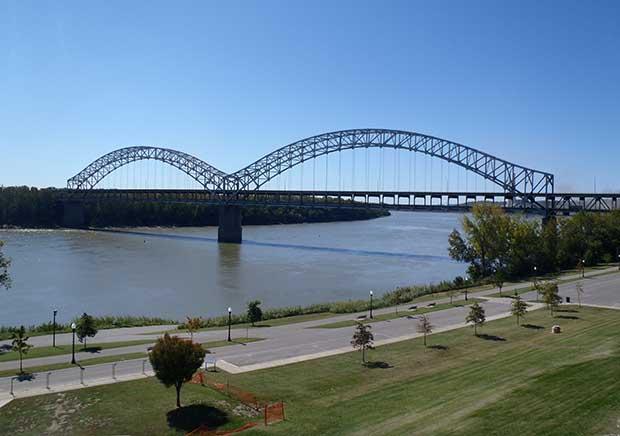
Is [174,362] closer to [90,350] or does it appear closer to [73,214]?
[90,350]

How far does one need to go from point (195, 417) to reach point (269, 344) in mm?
8339

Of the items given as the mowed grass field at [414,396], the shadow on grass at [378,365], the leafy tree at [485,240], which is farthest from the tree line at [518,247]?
the shadow on grass at [378,365]

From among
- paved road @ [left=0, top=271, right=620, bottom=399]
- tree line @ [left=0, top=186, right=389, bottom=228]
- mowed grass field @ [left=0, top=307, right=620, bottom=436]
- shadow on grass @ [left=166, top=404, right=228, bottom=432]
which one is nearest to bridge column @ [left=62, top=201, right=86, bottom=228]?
tree line @ [left=0, top=186, right=389, bottom=228]

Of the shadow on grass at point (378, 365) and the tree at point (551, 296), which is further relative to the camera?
the tree at point (551, 296)

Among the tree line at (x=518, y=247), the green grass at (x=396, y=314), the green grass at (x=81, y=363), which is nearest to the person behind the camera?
the green grass at (x=81, y=363)

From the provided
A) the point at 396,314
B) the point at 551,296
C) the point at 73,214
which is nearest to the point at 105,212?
the point at 73,214

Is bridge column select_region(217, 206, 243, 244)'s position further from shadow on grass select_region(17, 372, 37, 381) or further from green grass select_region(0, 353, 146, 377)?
shadow on grass select_region(17, 372, 37, 381)

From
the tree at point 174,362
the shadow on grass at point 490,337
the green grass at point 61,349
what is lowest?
the green grass at point 61,349

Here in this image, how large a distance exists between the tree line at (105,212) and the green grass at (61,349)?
101253 millimetres

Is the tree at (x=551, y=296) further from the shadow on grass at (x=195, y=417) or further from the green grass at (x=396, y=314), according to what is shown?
the shadow on grass at (x=195, y=417)

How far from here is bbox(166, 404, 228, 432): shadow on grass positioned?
13406 mm

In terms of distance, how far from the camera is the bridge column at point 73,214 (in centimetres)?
12769

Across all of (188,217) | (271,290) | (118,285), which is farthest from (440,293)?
(188,217)

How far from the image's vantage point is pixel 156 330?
2677 centimetres
